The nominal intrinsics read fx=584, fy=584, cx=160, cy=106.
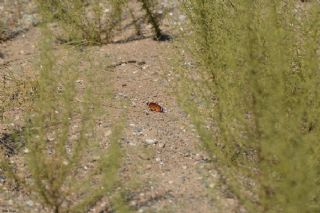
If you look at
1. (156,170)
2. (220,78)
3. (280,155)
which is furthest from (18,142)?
(280,155)

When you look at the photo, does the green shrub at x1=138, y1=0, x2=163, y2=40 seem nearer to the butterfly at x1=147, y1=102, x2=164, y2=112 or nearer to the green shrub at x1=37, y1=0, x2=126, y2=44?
the green shrub at x1=37, y1=0, x2=126, y2=44

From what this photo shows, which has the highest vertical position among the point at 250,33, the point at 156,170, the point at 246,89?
the point at 250,33

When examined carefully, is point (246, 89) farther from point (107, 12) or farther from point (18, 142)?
point (107, 12)

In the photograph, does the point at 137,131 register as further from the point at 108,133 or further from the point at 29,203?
the point at 29,203

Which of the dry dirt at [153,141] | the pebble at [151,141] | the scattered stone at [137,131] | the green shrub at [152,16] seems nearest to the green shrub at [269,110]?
the dry dirt at [153,141]

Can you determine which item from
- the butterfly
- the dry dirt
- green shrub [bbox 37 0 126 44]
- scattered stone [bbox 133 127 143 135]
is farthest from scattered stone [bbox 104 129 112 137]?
green shrub [bbox 37 0 126 44]

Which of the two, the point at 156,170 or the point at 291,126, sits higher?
the point at 291,126
